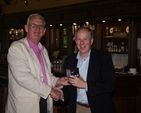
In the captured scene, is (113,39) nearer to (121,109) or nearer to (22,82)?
(121,109)

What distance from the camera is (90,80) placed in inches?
105

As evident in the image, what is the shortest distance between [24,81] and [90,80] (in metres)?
0.62

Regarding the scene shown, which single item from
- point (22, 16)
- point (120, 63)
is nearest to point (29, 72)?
point (120, 63)

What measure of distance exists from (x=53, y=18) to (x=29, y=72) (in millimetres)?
6091

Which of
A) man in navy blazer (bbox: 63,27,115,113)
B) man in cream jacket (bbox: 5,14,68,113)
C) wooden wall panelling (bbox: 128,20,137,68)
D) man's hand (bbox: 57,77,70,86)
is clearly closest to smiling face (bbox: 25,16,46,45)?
man in cream jacket (bbox: 5,14,68,113)

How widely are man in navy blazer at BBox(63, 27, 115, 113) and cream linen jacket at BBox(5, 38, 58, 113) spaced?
314 mm

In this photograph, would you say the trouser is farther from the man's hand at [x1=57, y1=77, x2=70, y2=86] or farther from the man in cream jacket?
the man's hand at [x1=57, y1=77, x2=70, y2=86]

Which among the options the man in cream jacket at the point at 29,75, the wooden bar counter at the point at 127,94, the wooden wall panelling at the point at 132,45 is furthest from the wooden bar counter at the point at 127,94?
the man in cream jacket at the point at 29,75

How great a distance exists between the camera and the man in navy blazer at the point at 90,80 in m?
2.62

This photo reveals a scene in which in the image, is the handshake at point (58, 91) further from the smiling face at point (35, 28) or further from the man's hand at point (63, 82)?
the smiling face at point (35, 28)

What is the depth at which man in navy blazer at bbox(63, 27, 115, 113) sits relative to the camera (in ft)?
8.60

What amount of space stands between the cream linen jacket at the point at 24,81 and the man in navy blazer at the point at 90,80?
314 millimetres

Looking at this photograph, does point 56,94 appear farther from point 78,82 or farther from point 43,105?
point 78,82

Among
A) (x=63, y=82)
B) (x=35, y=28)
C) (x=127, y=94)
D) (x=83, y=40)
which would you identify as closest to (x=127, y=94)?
(x=127, y=94)
